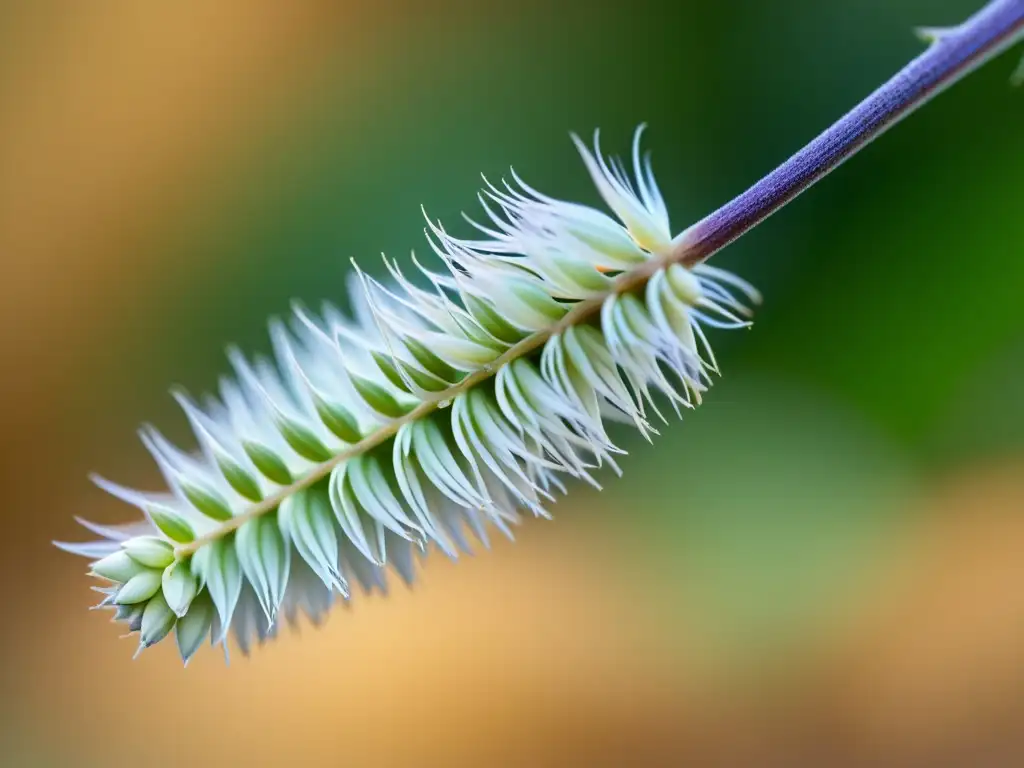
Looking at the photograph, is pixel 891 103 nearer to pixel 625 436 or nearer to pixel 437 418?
pixel 437 418

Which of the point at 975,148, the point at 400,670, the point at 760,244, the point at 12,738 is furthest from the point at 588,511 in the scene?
the point at 12,738

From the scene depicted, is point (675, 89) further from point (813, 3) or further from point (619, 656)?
point (619, 656)

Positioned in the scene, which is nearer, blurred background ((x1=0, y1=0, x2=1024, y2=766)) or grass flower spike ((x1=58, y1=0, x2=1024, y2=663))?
grass flower spike ((x1=58, y1=0, x2=1024, y2=663))

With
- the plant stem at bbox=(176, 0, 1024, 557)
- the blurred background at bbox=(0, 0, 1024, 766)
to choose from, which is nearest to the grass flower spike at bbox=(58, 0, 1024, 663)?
the plant stem at bbox=(176, 0, 1024, 557)

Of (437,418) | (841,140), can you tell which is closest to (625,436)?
(437,418)

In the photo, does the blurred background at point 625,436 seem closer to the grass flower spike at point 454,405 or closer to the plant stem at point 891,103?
the grass flower spike at point 454,405

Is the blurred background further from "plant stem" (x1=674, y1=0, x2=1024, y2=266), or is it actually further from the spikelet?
"plant stem" (x1=674, y1=0, x2=1024, y2=266)
